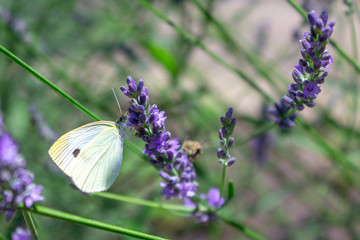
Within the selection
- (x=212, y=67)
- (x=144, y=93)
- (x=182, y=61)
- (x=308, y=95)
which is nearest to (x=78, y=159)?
(x=144, y=93)

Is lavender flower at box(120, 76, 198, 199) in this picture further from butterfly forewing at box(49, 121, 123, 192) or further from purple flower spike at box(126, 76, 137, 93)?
butterfly forewing at box(49, 121, 123, 192)

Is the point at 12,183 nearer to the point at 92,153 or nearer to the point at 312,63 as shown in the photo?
the point at 92,153

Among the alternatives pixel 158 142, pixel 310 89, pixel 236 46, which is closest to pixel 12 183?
pixel 158 142

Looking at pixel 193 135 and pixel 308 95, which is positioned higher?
pixel 193 135

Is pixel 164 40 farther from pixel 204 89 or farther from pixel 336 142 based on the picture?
pixel 336 142

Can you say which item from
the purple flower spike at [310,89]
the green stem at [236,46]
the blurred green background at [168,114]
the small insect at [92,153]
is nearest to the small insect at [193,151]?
the small insect at [92,153]

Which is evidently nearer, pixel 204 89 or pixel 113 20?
pixel 204 89

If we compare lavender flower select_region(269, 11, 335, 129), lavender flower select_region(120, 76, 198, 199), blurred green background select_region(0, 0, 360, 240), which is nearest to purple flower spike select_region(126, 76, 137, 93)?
lavender flower select_region(120, 76, 198, 199)
